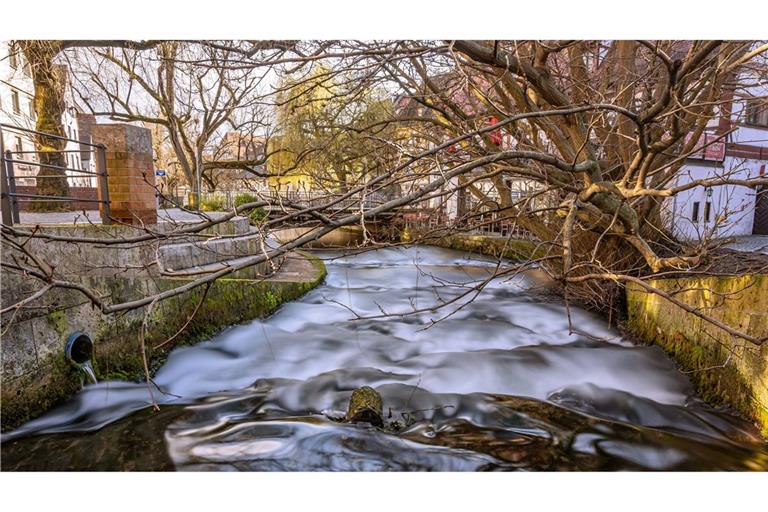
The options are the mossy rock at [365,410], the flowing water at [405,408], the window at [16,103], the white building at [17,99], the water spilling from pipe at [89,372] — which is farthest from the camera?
the window at [16,103]

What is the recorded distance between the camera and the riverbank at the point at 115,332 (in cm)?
337

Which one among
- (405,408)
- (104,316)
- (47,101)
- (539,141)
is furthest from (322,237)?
(47,101)

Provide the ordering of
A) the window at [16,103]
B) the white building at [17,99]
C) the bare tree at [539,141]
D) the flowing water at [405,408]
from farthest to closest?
1. the window at [16,103]
2. the white building at [17,99]
3. the flowing water at [405,408]
4. the bare tree at [539,141]

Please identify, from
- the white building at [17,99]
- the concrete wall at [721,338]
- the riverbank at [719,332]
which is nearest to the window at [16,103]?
the white building at [17,99]

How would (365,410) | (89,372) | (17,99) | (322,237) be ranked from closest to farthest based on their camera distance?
(322,237) < (365,410) < (89,372) < (17,99)

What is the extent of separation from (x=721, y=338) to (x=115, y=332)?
5.83 metres

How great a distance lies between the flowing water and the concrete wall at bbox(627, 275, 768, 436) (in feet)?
0.55

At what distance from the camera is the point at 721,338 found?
172 inches

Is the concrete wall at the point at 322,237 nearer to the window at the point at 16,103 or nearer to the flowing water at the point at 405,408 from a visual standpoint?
the flowing water at the point at 405,408

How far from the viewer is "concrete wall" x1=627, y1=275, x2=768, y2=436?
3766 mm

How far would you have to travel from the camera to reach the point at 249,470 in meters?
3.16

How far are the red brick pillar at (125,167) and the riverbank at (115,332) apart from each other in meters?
0.76

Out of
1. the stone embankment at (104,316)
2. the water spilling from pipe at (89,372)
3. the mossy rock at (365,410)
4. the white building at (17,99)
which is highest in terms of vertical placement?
the white building at (17,99)

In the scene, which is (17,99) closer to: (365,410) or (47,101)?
(47,101)
